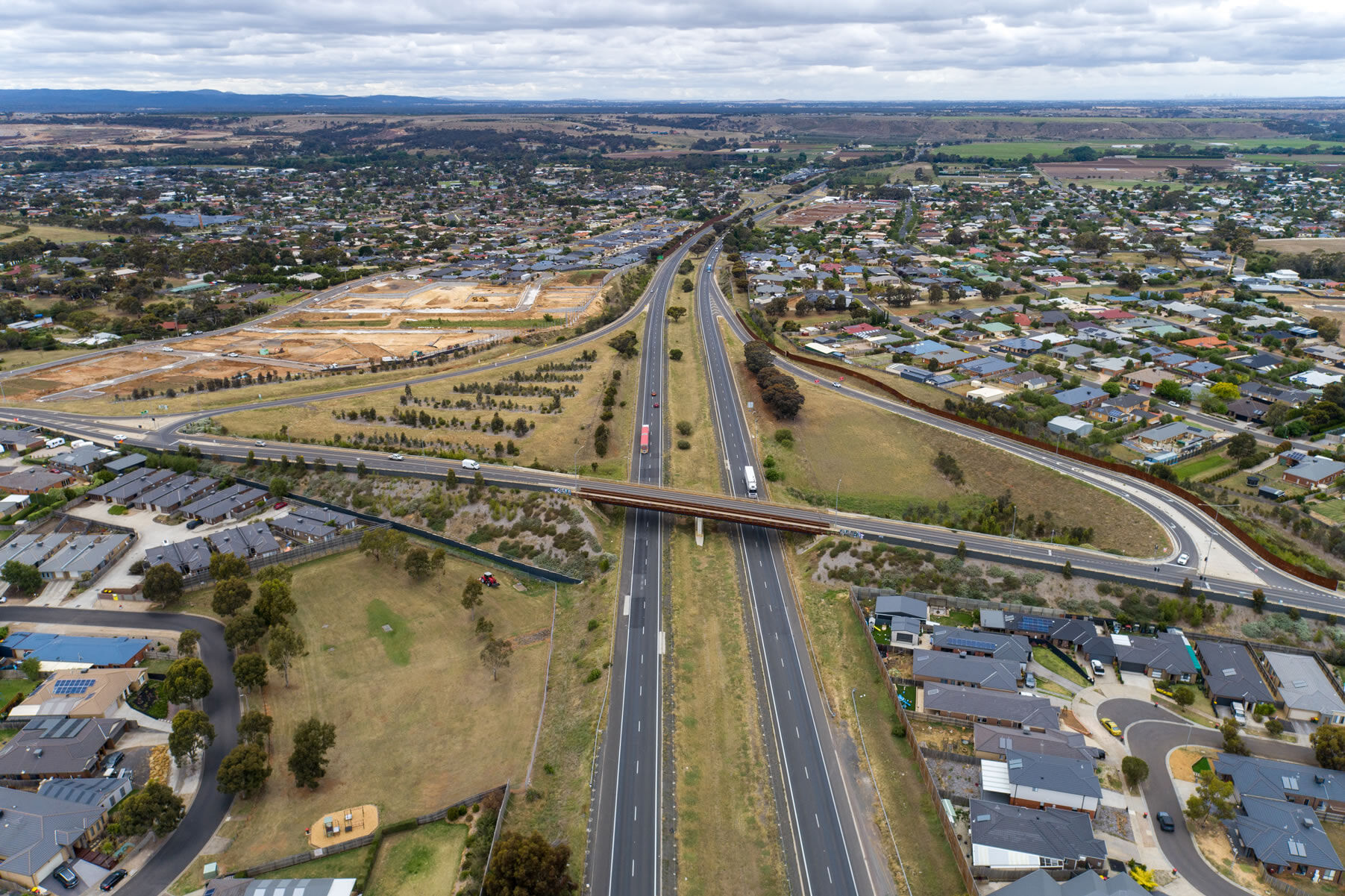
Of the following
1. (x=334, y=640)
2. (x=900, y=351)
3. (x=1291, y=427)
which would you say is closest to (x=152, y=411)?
(x=334, y=640)

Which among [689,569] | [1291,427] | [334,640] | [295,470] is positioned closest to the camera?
[334,640]

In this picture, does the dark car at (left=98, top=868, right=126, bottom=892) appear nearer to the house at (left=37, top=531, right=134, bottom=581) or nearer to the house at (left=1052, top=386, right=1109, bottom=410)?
the house at (left=37, top=531, right=134, bottom=581)

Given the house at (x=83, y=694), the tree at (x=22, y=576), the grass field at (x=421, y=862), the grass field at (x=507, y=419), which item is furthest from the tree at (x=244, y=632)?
the grass field at (x=507, y=419)

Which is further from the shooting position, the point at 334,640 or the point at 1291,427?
the point at 1291,427

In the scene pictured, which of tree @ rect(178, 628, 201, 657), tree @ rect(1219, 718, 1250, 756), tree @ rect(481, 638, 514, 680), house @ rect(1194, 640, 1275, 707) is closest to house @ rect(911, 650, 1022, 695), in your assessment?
tree @ rect(1219, 718, 1250, 756)

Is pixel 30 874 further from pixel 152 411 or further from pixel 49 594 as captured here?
pixel 152 411

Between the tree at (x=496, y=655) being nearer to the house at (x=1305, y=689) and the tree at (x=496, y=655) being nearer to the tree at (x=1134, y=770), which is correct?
the tree at (x=1134, y=770)

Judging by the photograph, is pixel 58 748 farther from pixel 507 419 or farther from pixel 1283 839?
pixel 1283 839
